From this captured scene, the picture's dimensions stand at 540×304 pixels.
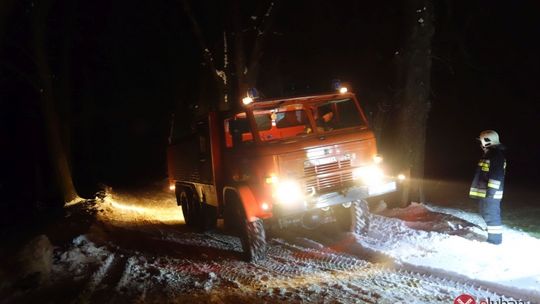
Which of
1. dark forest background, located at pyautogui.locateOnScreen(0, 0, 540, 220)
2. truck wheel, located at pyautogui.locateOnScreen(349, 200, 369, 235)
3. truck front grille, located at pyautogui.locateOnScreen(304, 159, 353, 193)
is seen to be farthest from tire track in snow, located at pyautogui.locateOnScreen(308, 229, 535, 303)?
dark forest background, located at pyautogui.locateOnScreen(0, 0, 540, 220)

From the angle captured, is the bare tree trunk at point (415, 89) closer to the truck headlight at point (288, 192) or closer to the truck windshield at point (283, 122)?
the truck windshield at point (283, 122)

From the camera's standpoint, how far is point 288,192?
24.8 feet

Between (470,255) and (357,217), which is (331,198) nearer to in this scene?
(357,217)

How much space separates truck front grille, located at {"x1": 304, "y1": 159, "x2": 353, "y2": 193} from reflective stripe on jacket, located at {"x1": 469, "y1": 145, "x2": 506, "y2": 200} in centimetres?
210

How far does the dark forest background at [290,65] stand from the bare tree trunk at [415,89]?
36 cm

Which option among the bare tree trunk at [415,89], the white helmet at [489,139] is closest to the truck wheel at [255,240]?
the white helmet at [489,139]

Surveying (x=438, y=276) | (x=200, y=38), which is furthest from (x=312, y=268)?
(x=200, y=38)

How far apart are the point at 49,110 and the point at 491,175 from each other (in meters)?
13.9

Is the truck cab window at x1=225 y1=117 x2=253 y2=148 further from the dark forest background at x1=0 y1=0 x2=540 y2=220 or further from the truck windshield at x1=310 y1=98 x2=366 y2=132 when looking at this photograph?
the dark forest background at x1=0 y1=0 x2=540 y2=220

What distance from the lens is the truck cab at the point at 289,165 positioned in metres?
7.54

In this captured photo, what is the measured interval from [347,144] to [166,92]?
21.8 meters

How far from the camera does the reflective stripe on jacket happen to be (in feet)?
24.6

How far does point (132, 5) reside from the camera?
19.9m

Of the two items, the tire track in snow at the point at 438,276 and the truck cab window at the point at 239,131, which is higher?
the truck cab window at the point at 239,131
